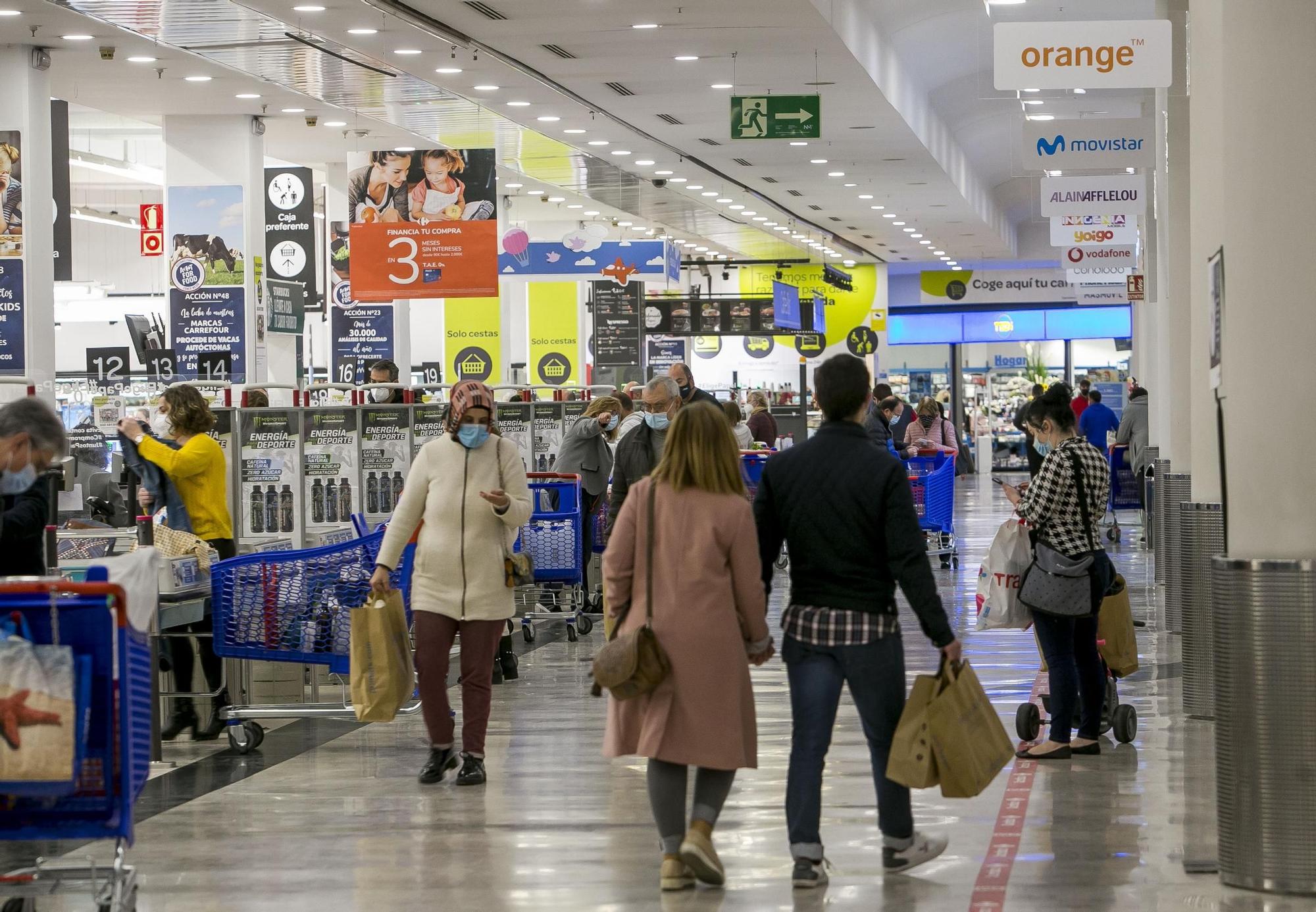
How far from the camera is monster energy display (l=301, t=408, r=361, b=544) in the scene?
11.0 meters

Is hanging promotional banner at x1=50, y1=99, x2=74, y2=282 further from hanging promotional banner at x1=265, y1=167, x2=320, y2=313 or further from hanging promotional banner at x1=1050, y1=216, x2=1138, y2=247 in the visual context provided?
hanging promotional banner at x1=1050, y1=216, x2=1138, y2=247

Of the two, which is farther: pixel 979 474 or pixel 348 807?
pixel 979 474

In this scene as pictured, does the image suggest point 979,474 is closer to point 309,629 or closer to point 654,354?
point 654,354

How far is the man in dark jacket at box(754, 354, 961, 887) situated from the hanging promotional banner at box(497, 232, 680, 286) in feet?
57.6

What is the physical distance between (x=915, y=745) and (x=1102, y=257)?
17.2 meters

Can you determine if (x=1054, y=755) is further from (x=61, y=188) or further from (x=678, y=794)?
(x=61, y=188)

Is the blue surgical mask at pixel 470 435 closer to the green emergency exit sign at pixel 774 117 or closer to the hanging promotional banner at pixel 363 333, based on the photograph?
the green emergency exit sign at pixel 774 117

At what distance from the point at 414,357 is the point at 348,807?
80.5 feet

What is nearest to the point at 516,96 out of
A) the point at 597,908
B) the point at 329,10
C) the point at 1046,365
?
the point at 329,10

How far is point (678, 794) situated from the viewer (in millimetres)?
4773

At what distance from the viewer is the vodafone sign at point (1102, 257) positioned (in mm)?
20750

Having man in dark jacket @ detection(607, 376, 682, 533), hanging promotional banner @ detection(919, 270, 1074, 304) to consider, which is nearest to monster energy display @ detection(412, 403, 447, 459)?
man in dark jacket @ detection(607, 376, 682, 533)

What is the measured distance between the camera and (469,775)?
6.45 meters

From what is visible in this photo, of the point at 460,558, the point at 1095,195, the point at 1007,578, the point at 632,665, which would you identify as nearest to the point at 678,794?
the point at 632,665
